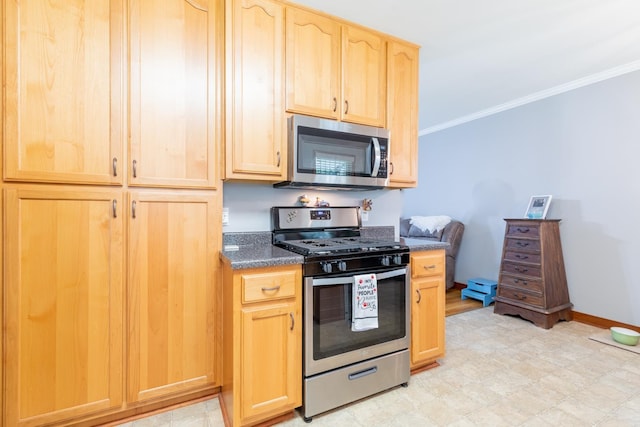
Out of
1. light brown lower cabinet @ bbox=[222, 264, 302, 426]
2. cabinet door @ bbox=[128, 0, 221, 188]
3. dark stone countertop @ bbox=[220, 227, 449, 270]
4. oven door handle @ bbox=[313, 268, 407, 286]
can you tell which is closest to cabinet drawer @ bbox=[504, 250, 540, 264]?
dark stone countertop @ bbox=[220, 227, 449, 270]

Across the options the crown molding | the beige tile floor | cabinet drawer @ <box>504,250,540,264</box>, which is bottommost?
the beige tile floor

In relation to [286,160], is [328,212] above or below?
below

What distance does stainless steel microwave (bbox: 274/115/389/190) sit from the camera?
6.54ft

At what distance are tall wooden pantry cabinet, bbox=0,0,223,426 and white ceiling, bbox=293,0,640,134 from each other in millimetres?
1039

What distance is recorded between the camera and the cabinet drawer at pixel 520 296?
3.13 m

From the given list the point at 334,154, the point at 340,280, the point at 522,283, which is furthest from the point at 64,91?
the point at 522,283

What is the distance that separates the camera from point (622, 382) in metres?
2.10

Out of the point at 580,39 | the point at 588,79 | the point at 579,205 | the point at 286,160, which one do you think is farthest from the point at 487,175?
the point at 286,160

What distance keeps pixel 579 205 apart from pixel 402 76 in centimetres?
245

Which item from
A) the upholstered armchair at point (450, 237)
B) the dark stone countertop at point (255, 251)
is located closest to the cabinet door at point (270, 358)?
the dark stone countertop at point (255, 251)

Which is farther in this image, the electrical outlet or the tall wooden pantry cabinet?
the electrical outlet

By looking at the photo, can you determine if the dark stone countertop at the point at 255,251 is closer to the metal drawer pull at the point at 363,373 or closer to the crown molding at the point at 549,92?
the metal drawer pull at the point at 363,373

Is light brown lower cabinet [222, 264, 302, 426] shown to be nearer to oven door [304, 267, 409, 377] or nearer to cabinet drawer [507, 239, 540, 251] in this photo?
oven door [304, 267, 409, 377]

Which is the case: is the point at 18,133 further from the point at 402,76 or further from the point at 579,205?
the point at 579,205
